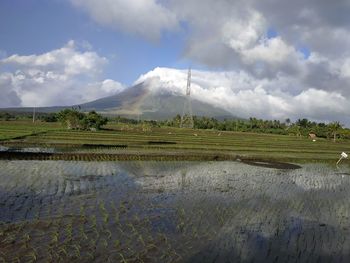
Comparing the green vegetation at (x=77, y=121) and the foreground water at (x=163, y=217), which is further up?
the green vegetation at (x=77, y=121)

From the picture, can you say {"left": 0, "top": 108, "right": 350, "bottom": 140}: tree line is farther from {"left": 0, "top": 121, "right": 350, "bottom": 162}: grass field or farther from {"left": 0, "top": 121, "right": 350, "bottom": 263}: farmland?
{"left": 0, "top": 121, "right": 350, "bottom": 263}: farmland

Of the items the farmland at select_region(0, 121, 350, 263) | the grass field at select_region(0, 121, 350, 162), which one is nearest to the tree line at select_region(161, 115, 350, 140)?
the grass field at select_region(0, 121, 350, 162)

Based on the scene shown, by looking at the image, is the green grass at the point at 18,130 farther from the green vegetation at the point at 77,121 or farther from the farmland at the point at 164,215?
the farmland at the point at 164,215

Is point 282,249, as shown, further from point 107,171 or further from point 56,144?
point 56,144

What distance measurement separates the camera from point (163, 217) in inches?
393

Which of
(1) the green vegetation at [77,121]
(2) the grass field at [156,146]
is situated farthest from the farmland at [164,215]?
(1) the green vegetation at [77,121]

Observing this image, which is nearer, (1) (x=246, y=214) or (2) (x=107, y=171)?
(1) (x=246, y=214)

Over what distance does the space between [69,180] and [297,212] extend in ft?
26.2

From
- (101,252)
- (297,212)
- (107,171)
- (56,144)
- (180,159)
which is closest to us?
(101,252)

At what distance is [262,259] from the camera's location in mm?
7434

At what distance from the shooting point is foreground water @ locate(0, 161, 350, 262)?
7422mm

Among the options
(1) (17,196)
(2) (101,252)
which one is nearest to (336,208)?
(2) (101,252)

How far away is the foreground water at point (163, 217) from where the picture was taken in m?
7.42

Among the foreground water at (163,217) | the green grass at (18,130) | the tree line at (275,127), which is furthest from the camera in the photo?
the tree line at (275,127)
